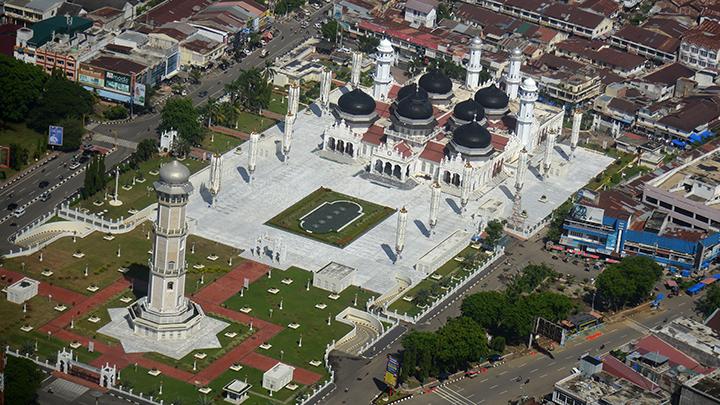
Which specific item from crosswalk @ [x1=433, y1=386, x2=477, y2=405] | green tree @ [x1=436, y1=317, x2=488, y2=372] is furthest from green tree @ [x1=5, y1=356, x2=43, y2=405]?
green tree @ [x1=436, y1=317, x2=488, y2=372]

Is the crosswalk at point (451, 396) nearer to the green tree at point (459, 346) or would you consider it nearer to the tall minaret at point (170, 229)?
the green tree at point (459, 346)

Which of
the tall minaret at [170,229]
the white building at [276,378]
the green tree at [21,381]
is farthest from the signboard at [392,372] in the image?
the green tree at [21,381]

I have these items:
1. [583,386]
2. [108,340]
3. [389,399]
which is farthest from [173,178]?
[583,386]

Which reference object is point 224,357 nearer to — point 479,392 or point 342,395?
point 342,395

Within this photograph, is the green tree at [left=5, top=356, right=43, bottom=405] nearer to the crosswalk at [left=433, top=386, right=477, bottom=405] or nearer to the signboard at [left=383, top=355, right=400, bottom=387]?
the signboard at [left=383, top=355, right=400, bottom=387]

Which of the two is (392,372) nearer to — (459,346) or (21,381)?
(459,346)

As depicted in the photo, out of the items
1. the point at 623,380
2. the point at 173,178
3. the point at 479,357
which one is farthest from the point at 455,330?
the point at 173,178

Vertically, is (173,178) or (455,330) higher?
(173,178)
